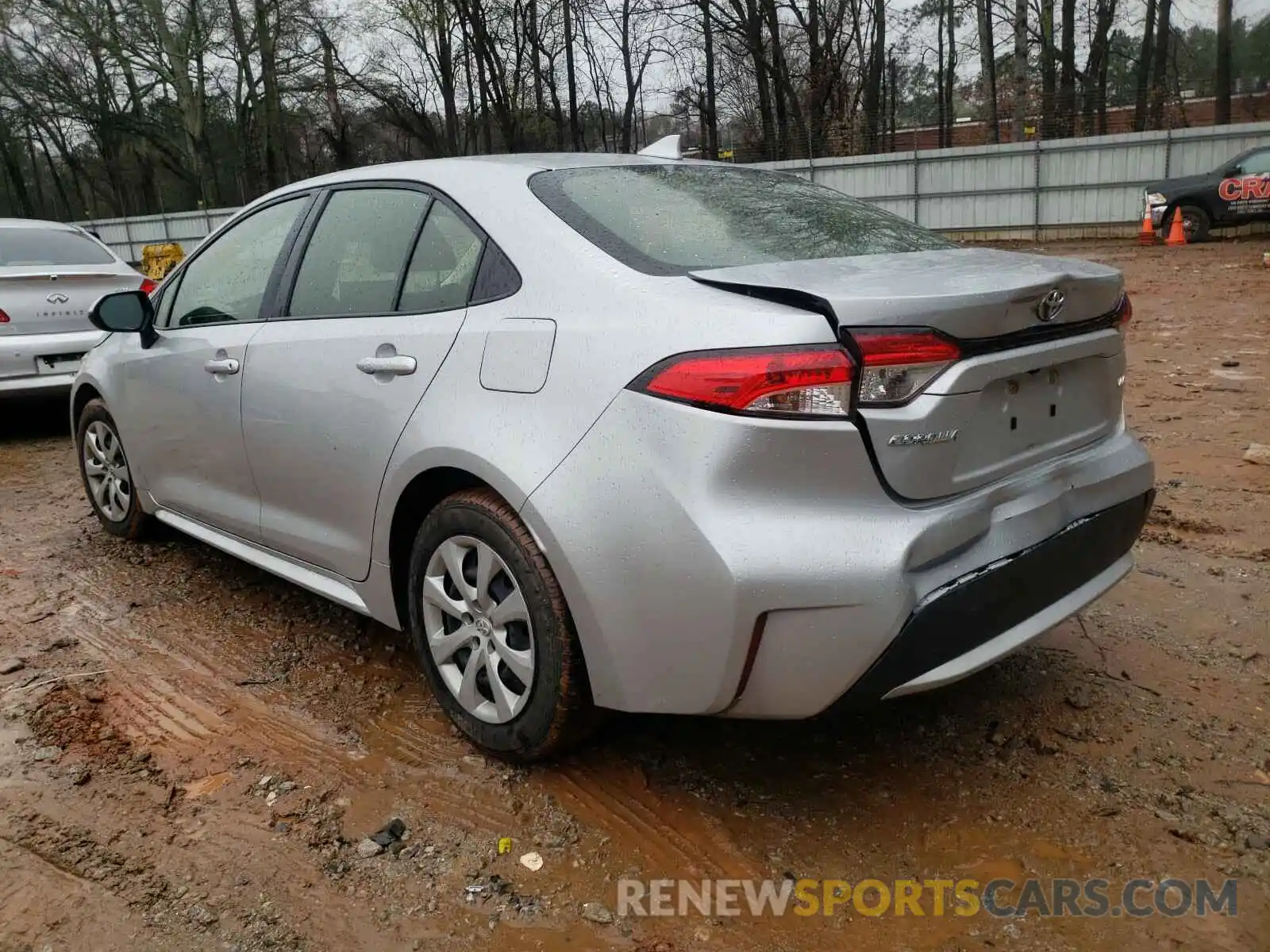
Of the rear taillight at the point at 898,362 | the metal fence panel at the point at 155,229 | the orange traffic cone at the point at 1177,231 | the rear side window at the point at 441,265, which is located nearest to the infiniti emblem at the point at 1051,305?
the rear taillight at the point at 898,362

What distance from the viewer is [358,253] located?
3.05 meters

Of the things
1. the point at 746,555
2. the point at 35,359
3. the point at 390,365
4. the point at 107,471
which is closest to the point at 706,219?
the point at 390,365

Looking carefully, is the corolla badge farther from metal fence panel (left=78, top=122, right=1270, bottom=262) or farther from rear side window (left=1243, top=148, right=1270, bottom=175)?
metal fence panel (left=78, top=122, right=1270, bottom=262)

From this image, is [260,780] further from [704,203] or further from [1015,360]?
[1015,360]

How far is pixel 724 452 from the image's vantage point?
200cm

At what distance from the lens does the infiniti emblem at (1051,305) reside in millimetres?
2234

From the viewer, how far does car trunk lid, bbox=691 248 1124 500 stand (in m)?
2.04

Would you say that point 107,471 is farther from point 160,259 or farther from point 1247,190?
point 160,259

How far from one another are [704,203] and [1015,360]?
99cm

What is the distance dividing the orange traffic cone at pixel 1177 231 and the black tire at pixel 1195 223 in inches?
1.8

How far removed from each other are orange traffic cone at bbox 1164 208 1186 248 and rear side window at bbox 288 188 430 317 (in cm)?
1655

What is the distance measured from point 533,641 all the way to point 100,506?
10.5ft

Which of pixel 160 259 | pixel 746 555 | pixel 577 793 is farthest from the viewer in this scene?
pixel 160 259

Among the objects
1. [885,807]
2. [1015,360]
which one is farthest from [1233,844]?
[1015,360]
